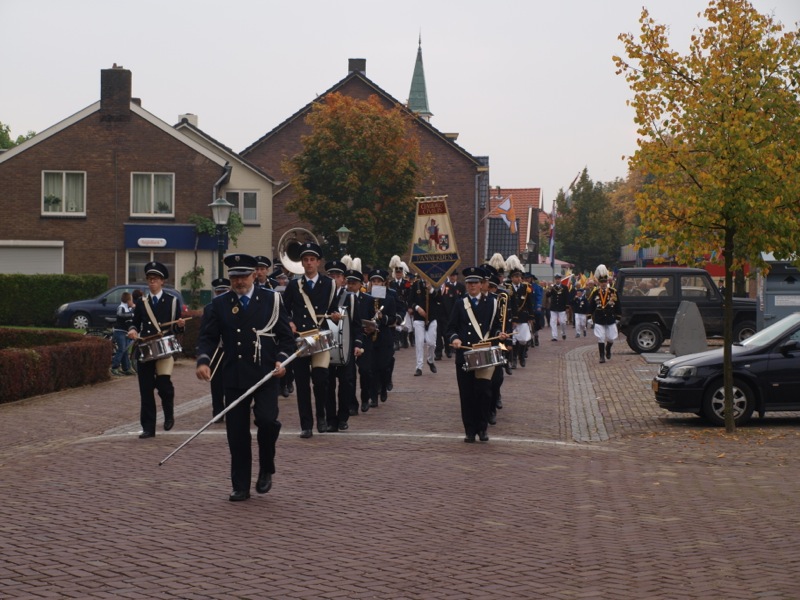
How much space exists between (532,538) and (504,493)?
70.8 inches

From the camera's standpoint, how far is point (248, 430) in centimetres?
935

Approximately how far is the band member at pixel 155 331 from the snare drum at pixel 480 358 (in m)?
3.33

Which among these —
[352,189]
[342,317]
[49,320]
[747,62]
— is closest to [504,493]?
[342,317]

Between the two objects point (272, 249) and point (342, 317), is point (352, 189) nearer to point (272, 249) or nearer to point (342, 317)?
point (272, 249)

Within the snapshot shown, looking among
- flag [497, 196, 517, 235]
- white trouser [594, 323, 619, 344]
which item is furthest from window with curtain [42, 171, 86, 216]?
flag [497, 196, 517, 235]

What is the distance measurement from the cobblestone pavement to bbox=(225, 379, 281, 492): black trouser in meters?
0.30

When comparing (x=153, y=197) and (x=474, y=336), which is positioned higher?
(x=153, y=197)

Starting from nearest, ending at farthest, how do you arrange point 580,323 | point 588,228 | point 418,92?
1. point 580,323
2. point 418,92
3. point 588,228

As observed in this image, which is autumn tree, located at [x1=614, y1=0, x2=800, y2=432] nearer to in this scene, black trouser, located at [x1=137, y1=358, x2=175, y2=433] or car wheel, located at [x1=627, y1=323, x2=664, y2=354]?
black trouser, located at [x1=137, y1=358, x2=175, y2=433]

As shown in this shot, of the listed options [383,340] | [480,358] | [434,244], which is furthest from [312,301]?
[434,244]

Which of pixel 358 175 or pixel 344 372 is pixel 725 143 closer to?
pixel 344 372

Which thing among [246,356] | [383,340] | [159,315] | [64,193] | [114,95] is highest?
[114,95]

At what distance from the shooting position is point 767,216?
14.0 meters

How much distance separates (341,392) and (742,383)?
5159mm
